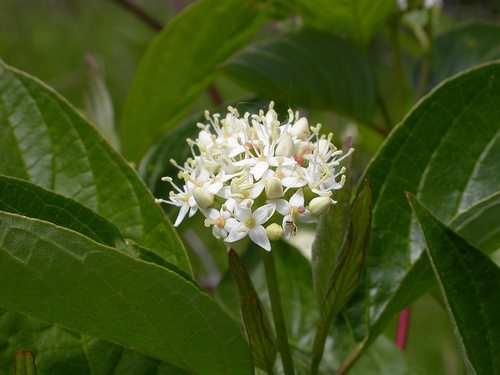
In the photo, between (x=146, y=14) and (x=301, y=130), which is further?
(x=146, y=14)

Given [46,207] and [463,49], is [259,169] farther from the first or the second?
[463,49]

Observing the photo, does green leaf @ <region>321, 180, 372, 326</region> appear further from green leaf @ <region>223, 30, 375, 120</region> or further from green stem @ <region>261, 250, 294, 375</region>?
green leaf @ <region>223, 30, 375, 120</region>

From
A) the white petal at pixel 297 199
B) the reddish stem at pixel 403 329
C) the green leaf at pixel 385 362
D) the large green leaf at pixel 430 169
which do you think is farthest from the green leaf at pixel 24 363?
the reddish stem at pixel 403 329

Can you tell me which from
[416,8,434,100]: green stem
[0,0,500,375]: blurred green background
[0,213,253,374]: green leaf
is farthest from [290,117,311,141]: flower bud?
[0,0,500,375]: blurred green background

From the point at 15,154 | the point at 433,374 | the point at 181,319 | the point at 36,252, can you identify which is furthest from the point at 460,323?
the point at 433,374

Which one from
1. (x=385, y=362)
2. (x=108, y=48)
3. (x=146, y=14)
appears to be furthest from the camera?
(x=108, y=48)

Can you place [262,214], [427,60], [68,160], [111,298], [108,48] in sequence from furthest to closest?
[108,48] → [427,60] → [68,160] → [262,214] → [111,298]

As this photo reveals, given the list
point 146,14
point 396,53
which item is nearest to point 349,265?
point 396,53
